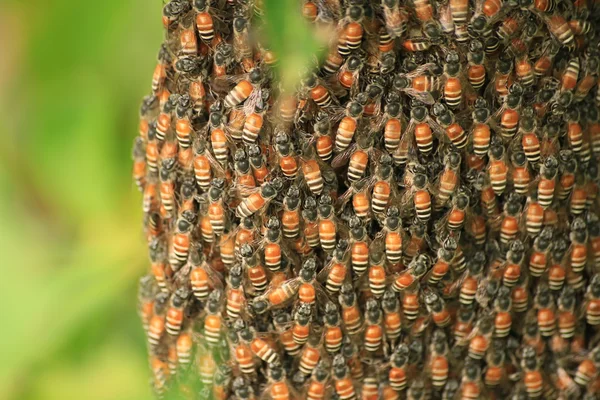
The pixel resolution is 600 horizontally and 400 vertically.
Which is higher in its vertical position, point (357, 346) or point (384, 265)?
point (384, 265)

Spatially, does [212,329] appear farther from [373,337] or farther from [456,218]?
[456,218]

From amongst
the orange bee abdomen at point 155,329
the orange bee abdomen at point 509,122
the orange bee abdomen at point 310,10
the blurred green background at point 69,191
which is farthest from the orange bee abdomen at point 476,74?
the orange bee abdomen at point 155,329

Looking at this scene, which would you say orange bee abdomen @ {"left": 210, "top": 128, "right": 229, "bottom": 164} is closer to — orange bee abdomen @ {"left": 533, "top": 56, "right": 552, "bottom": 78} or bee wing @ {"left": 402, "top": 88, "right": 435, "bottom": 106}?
bee wing @ {"left": 402, "top": 88, "right": 435, "bottom": 106}

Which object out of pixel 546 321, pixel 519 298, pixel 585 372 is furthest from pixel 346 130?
pixel 585 372

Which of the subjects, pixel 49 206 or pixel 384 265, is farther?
pixel 49 206

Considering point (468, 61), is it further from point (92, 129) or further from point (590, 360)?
point (92, 129)

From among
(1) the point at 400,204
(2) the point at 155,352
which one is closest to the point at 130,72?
(2) the point at 155,352
